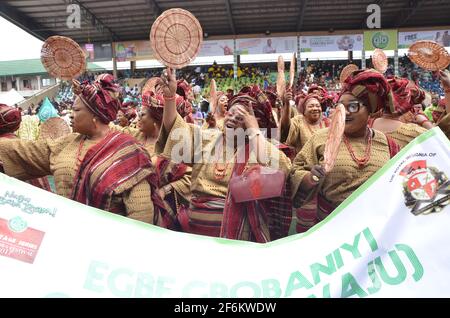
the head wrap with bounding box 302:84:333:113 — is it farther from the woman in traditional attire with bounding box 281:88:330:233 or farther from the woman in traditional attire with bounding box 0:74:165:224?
the woman in traditional attire with bounding box 0:74:165:224

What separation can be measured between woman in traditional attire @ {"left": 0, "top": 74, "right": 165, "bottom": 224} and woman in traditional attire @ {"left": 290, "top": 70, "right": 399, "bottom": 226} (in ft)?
2.79

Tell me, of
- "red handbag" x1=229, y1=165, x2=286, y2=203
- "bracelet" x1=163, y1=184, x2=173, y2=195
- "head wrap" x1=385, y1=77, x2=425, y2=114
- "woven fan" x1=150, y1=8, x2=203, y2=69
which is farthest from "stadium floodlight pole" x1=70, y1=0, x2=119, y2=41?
"red handbag" x1=229, y1=165, x2=286, y2=203

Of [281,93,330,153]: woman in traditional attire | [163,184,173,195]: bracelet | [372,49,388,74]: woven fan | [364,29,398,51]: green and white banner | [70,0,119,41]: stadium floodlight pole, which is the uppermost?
[70,0,119,41]: stadium floodlight pole

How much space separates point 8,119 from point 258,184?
1982 millimetres

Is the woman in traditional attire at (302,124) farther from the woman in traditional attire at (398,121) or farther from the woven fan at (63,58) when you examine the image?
the woven fan at (63,58)

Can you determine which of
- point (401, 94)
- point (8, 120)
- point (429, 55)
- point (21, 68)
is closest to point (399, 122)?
point (401, 94)

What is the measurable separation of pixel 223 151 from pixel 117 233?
3.29 ft

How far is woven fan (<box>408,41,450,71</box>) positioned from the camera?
12.7ft

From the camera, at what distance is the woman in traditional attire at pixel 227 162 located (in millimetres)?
2422

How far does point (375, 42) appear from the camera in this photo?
70.9 feet

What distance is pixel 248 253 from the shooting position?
5.97ft

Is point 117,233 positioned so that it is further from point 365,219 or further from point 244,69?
point 244,69

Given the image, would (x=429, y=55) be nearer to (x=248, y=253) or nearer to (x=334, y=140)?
(x=334, y=140)
